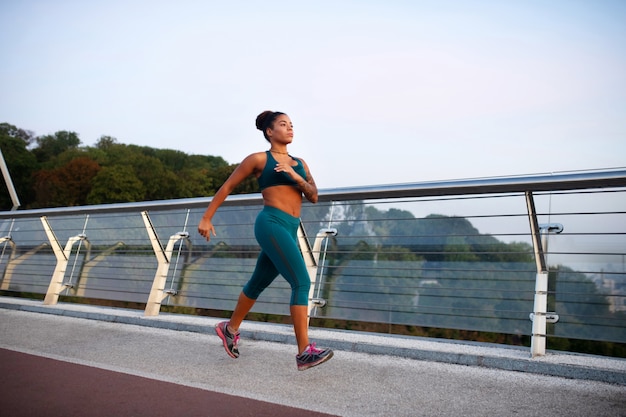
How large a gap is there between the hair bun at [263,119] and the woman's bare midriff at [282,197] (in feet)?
1.77

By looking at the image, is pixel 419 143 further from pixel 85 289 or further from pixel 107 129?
pixel 107 129

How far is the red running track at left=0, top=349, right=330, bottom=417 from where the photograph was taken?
328 cm

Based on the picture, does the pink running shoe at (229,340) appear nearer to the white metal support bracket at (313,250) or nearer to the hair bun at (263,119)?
the white metal support bracket at (313,250)

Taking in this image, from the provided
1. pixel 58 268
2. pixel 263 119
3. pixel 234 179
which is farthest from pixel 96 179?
pixel 234 179

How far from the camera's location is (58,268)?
8859mm

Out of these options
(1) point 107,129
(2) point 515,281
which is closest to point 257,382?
(2) point 515,281

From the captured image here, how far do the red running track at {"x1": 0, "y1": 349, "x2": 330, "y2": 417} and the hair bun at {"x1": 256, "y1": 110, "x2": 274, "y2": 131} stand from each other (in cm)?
199

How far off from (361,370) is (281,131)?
1.80 metres

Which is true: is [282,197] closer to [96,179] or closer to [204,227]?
[204,227]

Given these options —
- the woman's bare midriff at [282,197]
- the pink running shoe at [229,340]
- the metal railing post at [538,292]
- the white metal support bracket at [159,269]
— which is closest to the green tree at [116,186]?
the white metal support bracket at [159,269]

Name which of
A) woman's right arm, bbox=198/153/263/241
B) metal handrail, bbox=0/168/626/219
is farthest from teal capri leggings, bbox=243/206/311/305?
metal handrail, bbox=0/168/626/219

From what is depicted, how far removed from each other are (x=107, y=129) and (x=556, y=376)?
85.8m

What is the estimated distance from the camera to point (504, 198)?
18.1 feet

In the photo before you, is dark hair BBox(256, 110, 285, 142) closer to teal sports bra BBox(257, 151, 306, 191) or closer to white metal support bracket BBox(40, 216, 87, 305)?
teal sports bra BBox(257, 151, 306, 191)
